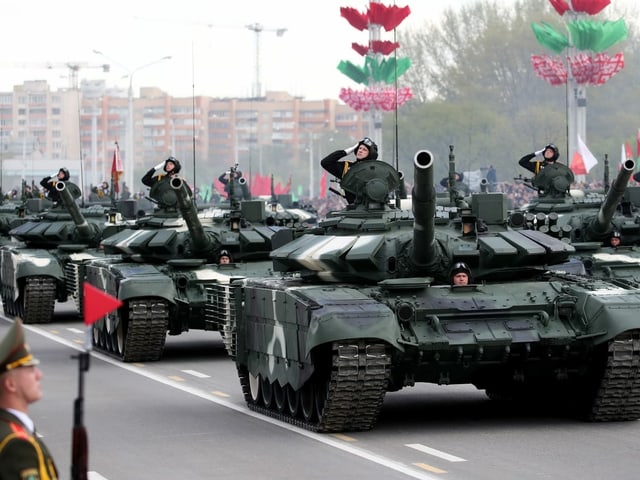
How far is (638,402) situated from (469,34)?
375 feet

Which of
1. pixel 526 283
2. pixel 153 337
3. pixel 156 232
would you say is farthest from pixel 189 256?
pixel 526 283

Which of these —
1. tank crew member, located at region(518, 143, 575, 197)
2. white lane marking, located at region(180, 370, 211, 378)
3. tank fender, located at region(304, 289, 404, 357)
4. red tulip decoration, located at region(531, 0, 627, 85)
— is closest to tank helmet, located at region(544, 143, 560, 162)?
tank crew member, located at region(518, 143, 575, 197)

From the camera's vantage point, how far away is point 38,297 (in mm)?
33750

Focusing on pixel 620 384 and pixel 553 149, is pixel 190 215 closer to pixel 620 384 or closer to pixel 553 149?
pixel 553 149

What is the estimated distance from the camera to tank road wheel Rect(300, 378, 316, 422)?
16.9 metres

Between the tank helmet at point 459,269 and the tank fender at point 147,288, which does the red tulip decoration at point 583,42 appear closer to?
→ the tank fender at point 147,288

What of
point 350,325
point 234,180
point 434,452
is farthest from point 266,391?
point 234,180

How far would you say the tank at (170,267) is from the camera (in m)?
24.8

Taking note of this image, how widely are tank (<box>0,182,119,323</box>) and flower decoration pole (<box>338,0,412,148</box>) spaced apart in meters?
51.2

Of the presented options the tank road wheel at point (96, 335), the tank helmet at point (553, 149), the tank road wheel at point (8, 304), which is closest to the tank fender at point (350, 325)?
the tank road wheel at point (96, 335)

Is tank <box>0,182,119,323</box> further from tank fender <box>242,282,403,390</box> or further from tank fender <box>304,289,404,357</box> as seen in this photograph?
tank fender <box>304,289,404,357</box>

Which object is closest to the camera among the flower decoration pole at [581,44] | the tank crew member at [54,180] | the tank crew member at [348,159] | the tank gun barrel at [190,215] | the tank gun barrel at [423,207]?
the tank gun barrel at [423,207]

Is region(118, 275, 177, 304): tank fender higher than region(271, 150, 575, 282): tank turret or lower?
lower

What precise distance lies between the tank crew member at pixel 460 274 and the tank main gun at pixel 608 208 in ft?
11.8
